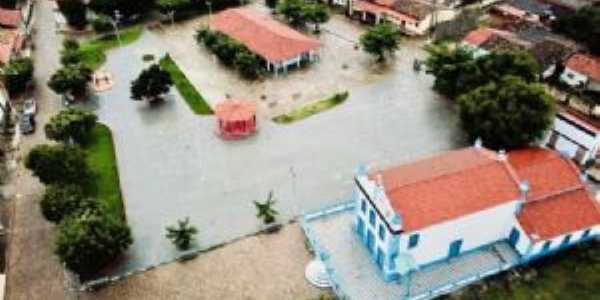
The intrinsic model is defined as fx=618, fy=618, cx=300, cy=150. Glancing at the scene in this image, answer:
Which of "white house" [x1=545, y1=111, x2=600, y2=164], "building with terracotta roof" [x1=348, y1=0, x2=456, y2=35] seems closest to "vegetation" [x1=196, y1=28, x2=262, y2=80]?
"building with terracotta roof" [x1=348, y1=0, x2=456, y2=35]

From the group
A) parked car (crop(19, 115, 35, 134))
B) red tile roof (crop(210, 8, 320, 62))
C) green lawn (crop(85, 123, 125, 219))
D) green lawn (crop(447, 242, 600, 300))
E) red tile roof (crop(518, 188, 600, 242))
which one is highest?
red tile roof (crop(210, 8, 320, 62))

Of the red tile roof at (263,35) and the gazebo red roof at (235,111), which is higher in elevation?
the red tile roof at (263,35)

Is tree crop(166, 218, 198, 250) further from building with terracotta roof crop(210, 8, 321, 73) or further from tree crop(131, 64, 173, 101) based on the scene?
building with terracotta roof crop(210, 8, 321, 73)

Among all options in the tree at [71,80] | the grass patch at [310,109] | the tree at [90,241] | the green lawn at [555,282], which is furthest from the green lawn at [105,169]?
the green lawn at [555,282]

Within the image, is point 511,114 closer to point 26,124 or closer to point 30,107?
point 26,124

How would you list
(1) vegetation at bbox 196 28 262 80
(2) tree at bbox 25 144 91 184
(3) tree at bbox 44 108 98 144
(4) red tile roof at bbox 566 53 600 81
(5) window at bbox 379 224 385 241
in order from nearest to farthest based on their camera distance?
(5) window at bbox 379 224 385 241 → (2) tree at bbox 25 144 91 184 → (3) tree at bbox 44 108 98 144 → (4) red tile roof at bbox 566 53 600 81 → (1) vegetation at bbox 196 28 262 80

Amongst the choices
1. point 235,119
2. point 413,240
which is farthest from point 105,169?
point 413,240

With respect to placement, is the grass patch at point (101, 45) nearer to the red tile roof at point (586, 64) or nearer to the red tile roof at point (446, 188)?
the red tile roof at point (446, 188)

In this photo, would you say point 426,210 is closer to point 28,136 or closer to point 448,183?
→ point 448,183
